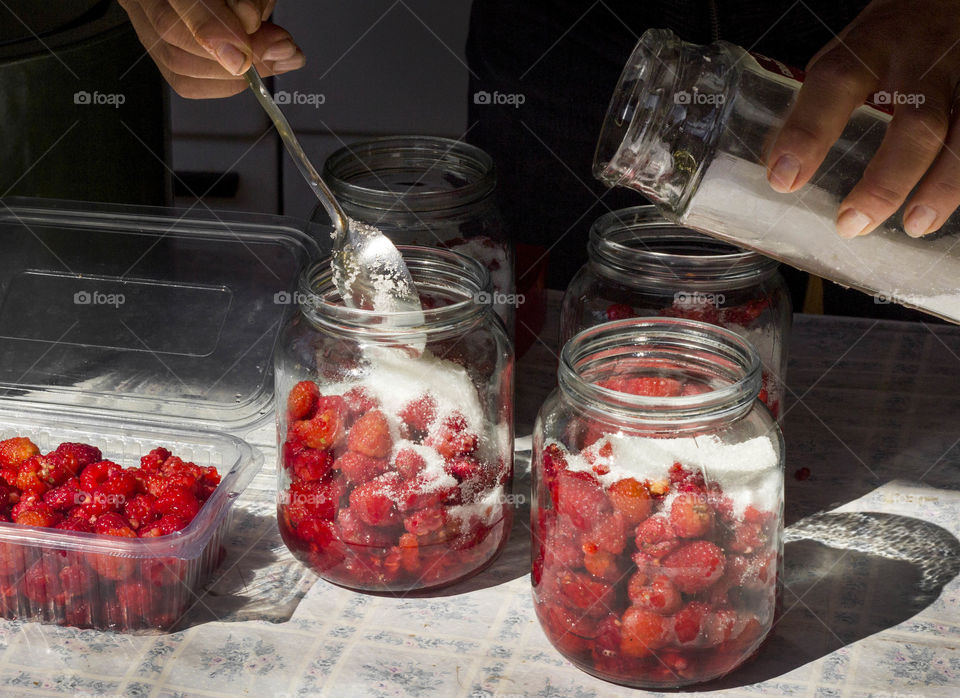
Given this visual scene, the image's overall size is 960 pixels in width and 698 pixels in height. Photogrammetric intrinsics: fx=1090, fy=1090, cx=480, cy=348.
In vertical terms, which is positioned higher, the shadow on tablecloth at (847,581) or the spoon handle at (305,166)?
the spoon handle at (305,166)

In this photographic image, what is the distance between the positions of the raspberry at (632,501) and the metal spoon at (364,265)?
0.75 ft

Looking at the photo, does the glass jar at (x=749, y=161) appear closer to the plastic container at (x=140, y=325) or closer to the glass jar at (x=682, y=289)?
the glass jar at (x=682, y=289)

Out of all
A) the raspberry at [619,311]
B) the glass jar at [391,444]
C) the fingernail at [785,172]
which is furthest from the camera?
the raspberry at [619,311]

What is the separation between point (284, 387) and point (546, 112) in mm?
672

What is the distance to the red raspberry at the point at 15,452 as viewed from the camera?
0.81m

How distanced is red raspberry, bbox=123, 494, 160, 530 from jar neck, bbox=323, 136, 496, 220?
29 cm

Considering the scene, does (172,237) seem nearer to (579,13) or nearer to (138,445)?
(138,445)

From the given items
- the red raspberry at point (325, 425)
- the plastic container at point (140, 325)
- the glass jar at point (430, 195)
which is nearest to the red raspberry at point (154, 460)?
the plastic container at point (140, 325)

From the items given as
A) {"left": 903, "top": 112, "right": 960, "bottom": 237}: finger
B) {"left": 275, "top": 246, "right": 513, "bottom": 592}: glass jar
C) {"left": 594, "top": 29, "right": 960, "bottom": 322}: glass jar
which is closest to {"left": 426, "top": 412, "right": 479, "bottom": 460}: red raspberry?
{"left": 275, "top": 246, "right": 513, "bottom": 592}: glass jar

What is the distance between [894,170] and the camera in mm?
650

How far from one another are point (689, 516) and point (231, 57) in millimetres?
448

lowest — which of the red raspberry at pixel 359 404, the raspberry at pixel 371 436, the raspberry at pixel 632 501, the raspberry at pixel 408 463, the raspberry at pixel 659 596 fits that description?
the raspberry at pixel 659 596

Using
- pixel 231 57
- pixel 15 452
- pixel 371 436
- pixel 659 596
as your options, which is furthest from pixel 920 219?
pixel 15 452

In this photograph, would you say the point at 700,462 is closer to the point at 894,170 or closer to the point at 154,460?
the point at 894,170
